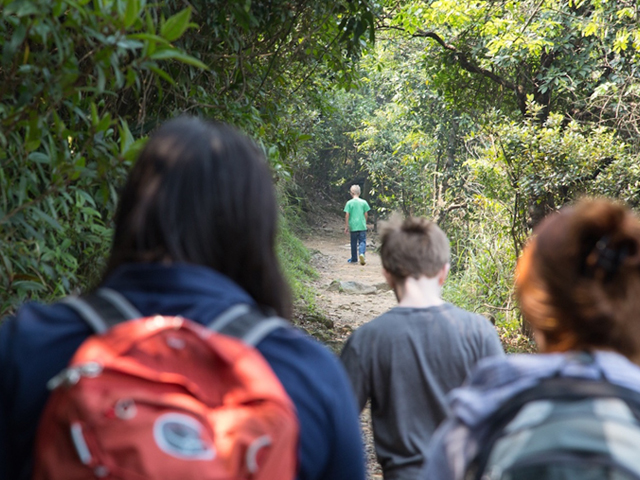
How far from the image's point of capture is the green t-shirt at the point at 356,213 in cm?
1750

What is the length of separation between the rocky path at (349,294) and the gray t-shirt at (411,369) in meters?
2.98

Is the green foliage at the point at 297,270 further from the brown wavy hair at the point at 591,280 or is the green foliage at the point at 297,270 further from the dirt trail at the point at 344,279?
the brown wavy hair at the point at 591,280

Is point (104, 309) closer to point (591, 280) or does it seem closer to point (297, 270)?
point (591, 280)

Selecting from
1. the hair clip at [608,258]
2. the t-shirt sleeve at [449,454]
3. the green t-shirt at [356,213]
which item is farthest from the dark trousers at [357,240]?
the hair clip at [608,258]

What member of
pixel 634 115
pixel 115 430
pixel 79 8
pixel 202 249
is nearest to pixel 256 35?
pixel 79 8

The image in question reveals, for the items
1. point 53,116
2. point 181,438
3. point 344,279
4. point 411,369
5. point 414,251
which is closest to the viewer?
point 181,438

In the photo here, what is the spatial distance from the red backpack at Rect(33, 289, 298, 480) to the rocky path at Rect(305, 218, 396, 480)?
4558 mm

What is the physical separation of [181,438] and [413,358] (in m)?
1.69

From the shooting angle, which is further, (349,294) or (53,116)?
(349,294)

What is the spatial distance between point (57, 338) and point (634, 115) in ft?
30.1

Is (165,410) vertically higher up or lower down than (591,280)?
lower down

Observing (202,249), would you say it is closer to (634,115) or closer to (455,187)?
(634,115)

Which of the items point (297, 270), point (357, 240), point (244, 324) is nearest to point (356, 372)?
point (244, 324)

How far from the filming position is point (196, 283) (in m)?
1.42
